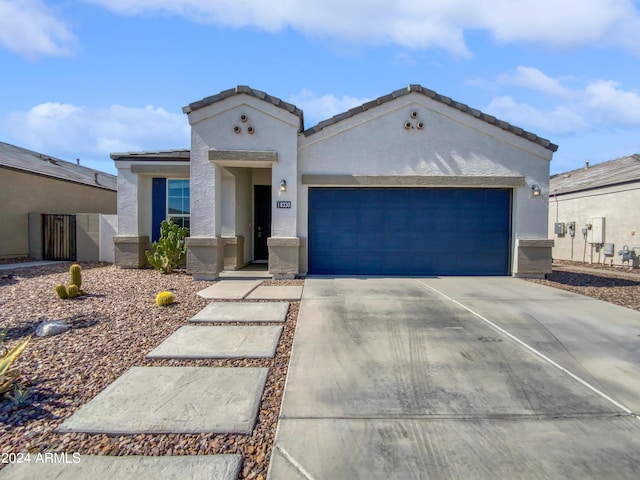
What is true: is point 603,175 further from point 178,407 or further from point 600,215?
point 178,407

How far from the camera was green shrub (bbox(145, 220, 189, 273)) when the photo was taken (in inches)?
424

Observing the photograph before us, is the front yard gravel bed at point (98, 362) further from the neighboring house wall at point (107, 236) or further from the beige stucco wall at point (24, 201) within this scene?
the beige stucco wall at point (24, 201)

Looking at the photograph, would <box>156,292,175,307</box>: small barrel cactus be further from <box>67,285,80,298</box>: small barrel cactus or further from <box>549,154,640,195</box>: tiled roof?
<box>549,154,640,195</box>: tiled roof

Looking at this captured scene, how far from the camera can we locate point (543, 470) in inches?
100.0

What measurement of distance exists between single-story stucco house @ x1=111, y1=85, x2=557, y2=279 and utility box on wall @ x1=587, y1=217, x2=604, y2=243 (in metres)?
7.58

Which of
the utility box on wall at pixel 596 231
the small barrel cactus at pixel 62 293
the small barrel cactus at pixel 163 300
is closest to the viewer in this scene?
the small barrel cactus at pixel 163 300

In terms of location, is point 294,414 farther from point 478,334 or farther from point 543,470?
point 478,334

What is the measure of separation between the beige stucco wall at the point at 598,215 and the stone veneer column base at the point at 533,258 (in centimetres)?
713

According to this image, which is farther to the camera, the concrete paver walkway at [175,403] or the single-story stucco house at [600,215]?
the single-story stucco house at [600,215]

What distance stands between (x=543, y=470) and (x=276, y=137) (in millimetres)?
8983

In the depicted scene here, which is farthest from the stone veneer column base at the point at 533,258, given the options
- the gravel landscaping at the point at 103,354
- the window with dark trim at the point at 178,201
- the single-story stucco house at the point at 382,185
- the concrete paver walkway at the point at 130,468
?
the window with dark trim at the point at 178,201

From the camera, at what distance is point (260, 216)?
46.5 ft

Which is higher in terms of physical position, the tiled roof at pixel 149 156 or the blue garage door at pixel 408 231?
the tiled roof at pixel 149 156

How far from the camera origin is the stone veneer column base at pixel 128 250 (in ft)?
38.9
